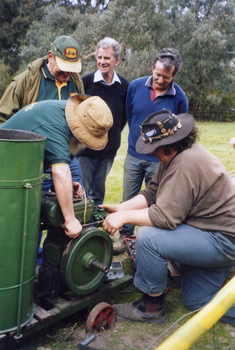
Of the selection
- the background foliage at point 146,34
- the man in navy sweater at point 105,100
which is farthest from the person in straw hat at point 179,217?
the background foliage at point 146,34

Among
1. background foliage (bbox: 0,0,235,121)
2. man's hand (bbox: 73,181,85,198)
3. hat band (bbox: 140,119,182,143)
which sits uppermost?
background foliage (bbox: 0,0,235,121)

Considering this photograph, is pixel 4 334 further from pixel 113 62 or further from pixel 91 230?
pixel 113 62

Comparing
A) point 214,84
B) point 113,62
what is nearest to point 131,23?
point 214,84

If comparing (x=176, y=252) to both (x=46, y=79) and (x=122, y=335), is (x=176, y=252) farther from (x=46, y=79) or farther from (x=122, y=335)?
(x=46, y=79)

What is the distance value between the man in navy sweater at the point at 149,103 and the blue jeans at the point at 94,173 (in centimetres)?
31

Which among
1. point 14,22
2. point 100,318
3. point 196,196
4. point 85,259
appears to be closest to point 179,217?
point 196,196

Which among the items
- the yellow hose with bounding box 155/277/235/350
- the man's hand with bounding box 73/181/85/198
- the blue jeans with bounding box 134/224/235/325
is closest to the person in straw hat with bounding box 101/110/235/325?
the blue jeans with bounding box 134/224/235/325

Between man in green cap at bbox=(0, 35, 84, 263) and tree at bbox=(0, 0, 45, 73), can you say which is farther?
tree at bbox=(0, 0, 45, 73)

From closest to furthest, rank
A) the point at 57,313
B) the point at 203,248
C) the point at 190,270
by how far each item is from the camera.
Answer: the point at 57,313 → the point at 203,248 → the point at 190,270

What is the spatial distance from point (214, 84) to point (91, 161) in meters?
23.4

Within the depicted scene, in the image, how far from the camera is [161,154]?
2711 millimetres

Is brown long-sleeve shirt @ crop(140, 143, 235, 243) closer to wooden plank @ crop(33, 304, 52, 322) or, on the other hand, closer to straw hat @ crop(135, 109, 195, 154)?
straw hat @ crop(135, 109, 195, 154)

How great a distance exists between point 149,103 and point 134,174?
0.85 m

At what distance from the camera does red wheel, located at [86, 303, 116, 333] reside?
2531 millimetres
